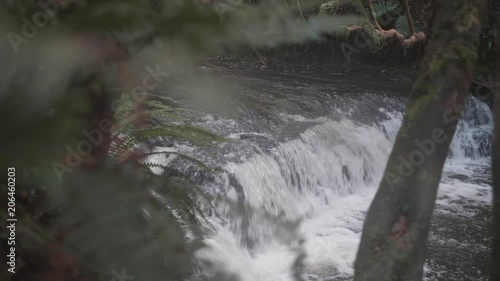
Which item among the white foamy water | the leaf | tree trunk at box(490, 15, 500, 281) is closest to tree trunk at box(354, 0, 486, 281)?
tree trunk at box(490, 15, 500, 281)

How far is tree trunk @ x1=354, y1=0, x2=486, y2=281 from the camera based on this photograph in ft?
3.76

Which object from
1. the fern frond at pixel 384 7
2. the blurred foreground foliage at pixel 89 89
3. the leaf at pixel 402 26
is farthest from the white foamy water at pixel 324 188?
the fern frond at pixel 384 7

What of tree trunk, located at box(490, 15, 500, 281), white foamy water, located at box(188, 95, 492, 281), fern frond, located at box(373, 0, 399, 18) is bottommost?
white foamy water, located at box(188, 95, 492, 281)

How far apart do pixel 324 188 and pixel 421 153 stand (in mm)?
5570

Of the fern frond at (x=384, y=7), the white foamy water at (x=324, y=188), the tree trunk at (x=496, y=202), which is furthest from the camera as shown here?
the fern frond at (x=384, y=7)

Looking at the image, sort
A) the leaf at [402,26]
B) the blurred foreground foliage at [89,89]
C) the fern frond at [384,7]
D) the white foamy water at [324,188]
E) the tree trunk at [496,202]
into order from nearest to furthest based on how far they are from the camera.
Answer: the blurred foreground foliage at [89,89] < the tree trunk at [496,202] < the white foamy water at [324,188] < the leaf at [402,26] < the fern frond at [384,7]

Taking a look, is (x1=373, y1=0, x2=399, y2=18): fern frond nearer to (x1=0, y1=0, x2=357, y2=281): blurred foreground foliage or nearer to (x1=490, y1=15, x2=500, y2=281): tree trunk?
(x1=490, y1=15, x2=500, y2=281): tree trunk

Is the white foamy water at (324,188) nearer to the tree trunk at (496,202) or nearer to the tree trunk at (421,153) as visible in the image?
the tree trunk at (421,153)

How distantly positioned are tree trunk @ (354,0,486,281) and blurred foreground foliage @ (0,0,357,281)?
76 cm

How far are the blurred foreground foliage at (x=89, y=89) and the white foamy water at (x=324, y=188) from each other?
11.5 ft

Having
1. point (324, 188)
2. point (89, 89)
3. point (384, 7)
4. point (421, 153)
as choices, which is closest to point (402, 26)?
point (384, 7)

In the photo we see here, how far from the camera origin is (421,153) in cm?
128

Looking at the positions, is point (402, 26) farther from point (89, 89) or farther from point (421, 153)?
point (89, 89)

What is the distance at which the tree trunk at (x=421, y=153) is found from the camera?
3.76 feet
